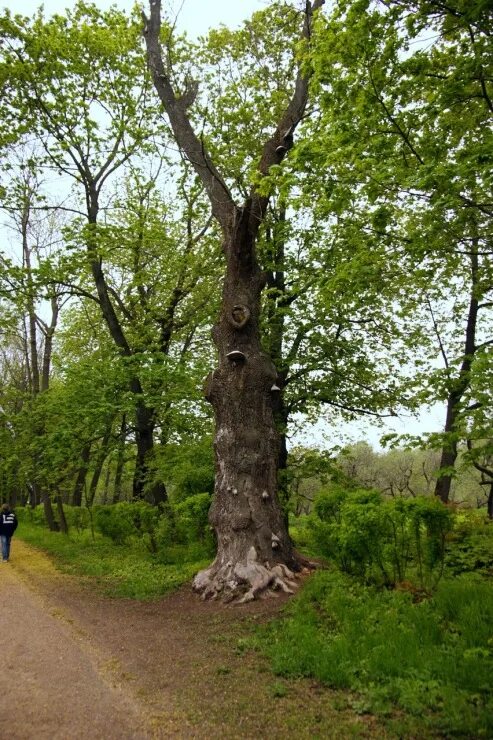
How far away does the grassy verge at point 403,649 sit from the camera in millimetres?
3723

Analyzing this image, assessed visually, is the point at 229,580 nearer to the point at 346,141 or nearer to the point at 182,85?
the point at 346,141

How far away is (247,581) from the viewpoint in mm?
7492

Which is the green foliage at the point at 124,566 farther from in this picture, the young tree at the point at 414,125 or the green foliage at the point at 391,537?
the young tree at the point at 414,125

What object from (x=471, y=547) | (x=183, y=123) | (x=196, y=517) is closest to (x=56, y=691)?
(x=196, y=517)

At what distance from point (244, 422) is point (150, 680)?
13.8ft

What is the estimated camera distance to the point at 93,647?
610 centimetres

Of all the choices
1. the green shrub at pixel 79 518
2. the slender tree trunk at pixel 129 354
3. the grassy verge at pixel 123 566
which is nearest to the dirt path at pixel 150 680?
the grassy verge at pixel 123 566

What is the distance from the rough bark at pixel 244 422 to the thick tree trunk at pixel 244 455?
0.02 metres

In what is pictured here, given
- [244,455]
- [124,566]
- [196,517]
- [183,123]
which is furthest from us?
[124,566]

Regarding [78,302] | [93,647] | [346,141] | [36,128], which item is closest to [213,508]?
[93,647]

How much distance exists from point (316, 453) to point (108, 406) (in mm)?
5318

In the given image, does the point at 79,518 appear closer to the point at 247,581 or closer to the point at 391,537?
the point at 247,581

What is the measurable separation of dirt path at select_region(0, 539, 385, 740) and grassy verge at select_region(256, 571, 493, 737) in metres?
0.29

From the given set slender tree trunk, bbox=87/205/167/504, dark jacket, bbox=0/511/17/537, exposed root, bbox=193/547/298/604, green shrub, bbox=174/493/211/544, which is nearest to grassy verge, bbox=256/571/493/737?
exposed root, bbox=193/547/298/604
